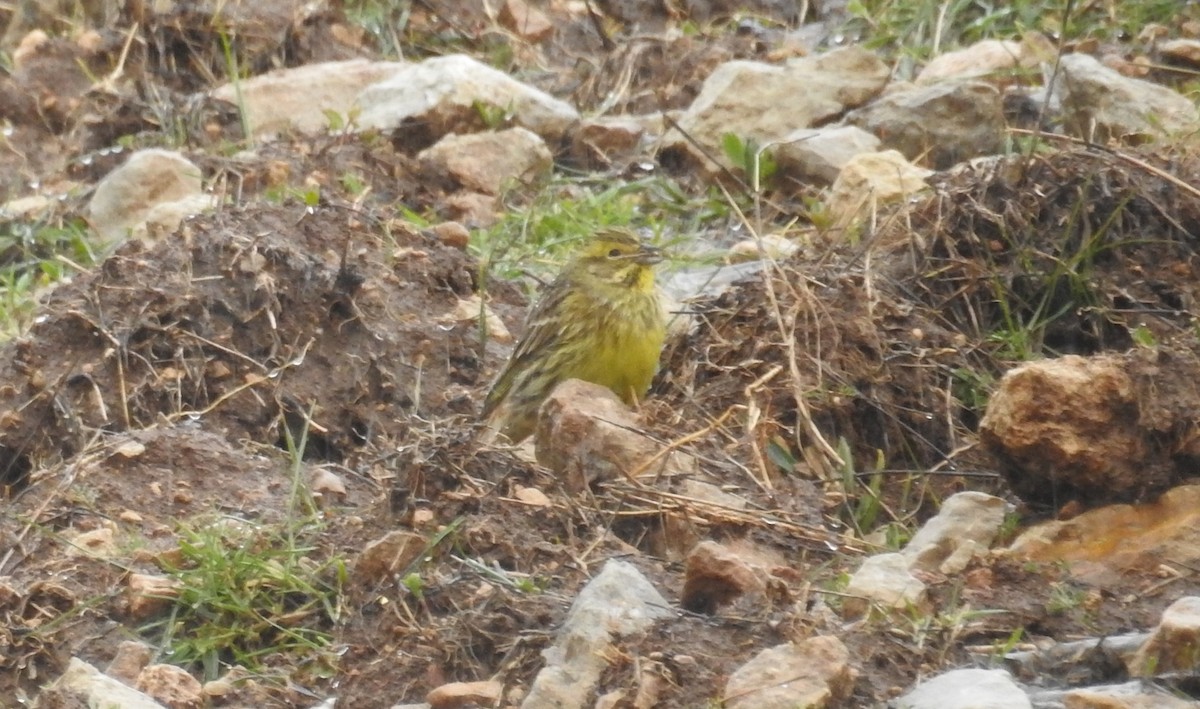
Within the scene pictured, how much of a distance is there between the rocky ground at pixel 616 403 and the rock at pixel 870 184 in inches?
1.0

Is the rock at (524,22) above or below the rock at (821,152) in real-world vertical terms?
below

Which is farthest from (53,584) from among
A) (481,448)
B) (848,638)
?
(848,638)

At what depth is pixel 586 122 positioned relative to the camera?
31.2 ft

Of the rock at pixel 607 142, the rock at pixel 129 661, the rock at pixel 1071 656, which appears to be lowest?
the rock at pixel 607 142

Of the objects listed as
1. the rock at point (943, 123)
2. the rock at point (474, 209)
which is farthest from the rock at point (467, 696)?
the rock at point (943, 123)

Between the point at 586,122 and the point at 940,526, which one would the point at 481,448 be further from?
the point at 586,122

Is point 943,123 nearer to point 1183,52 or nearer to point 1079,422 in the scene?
point 1183,52

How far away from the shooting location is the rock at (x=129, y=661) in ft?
16.8

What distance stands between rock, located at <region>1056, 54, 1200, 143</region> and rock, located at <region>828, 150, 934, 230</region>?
782mm

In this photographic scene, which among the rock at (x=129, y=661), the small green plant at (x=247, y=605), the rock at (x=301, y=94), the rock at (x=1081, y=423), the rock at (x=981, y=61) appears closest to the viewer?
the rock at (x=1081, y=423)

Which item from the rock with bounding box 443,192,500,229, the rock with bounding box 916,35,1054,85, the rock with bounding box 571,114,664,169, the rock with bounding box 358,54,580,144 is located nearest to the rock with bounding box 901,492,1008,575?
the rock with bounding box 443,192,500,229

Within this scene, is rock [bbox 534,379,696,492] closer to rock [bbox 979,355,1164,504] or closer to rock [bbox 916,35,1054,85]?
rock [bbox 979,355,1164,504]

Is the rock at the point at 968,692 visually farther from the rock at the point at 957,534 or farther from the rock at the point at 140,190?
the rock at the point at 140,190

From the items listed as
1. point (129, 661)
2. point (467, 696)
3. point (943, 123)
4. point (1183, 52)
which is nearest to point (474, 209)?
point (943, 123)
